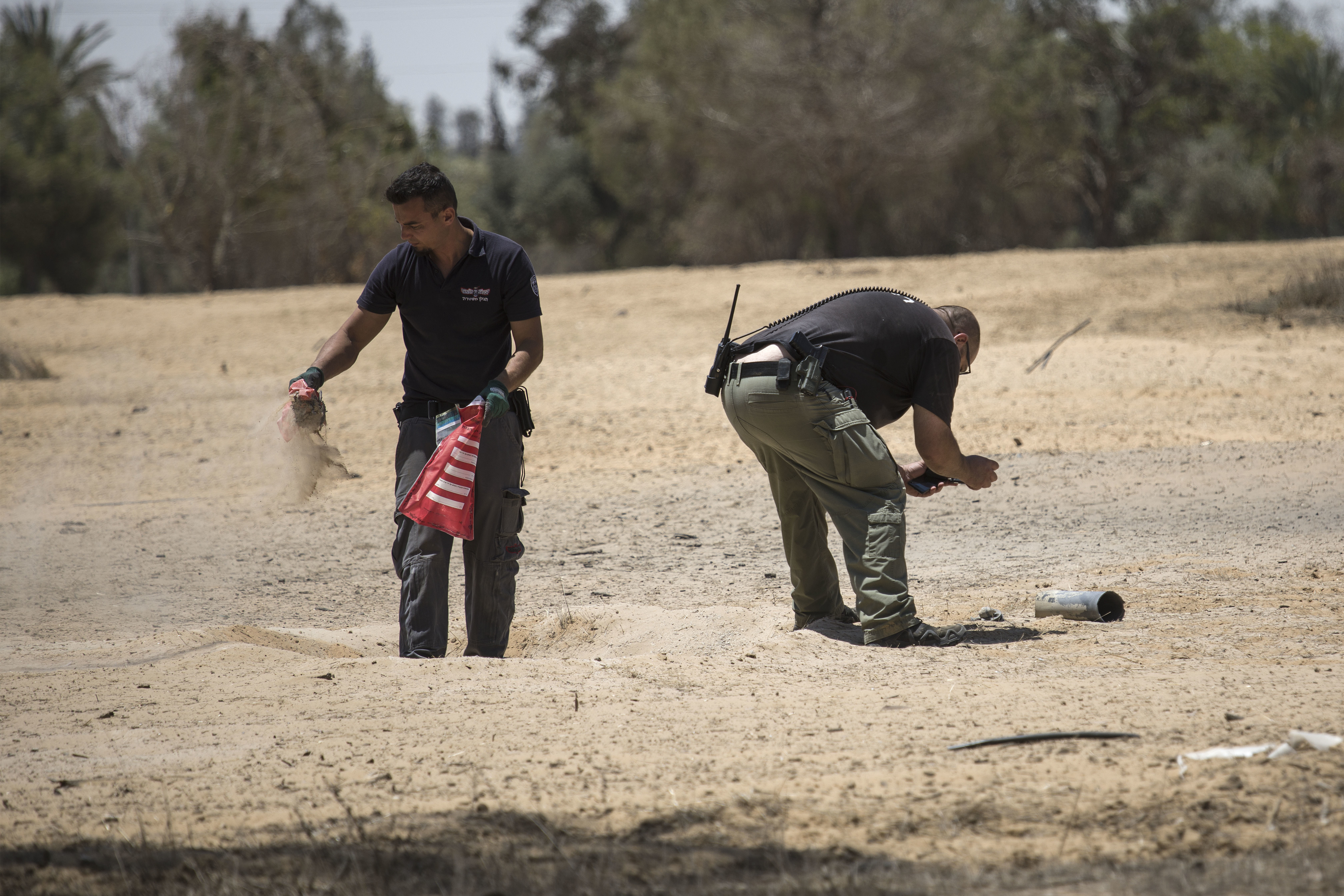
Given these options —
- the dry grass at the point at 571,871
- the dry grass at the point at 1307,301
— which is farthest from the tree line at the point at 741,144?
the dry grass at the point at 571,871

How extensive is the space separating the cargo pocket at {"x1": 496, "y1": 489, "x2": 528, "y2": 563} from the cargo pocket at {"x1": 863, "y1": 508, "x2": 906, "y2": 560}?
4.06 ft

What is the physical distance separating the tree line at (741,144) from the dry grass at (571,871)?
62.9ft

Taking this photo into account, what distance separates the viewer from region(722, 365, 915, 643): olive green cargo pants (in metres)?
4.38

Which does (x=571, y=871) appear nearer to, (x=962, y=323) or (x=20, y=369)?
(x=962, y=323)

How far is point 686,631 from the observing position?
4938 millimetres

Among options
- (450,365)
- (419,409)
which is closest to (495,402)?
(450,365)

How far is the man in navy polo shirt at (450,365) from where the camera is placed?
4.54 m

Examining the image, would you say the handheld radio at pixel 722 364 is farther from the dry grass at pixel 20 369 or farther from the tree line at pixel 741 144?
the tree line at pixel 741 144

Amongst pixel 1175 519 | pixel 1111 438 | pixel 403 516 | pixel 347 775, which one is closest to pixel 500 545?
pixel 403 516

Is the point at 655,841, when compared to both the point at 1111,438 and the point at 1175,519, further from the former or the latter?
the point at 1111,438

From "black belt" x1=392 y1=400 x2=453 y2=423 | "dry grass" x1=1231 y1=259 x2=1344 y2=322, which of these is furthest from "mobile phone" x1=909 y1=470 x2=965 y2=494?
"dry grass" x1=1231 y1=259 x2=1344 y2=322

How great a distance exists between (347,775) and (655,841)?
94 centimetres

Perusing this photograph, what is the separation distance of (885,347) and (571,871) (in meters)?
2.37

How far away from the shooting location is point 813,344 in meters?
4.46
